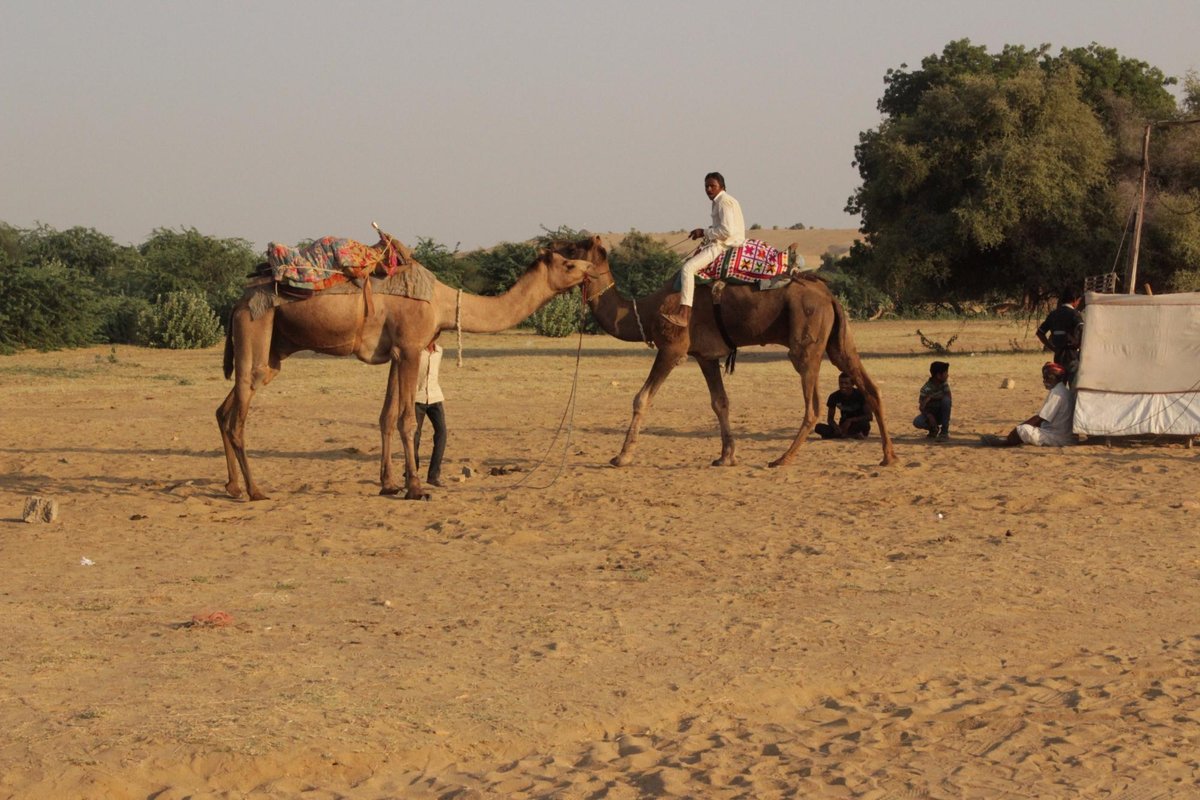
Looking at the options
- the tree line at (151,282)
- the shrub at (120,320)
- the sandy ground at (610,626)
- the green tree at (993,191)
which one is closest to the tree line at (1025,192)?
the green tree at (993,191)

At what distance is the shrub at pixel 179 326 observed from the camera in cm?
3112

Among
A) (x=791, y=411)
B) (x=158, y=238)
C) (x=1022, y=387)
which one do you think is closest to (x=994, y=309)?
(x=1022, y=387)

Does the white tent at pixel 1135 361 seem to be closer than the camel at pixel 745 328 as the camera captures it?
No

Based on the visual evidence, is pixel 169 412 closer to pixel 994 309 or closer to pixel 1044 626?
pixel 1044 626

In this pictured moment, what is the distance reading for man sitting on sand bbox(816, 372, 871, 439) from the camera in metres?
14.2

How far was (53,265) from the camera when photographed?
1265 inches

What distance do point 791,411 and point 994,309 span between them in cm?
1564

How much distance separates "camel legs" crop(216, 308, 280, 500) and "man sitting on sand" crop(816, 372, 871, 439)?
6082mm

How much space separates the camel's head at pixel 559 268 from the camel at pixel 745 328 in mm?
553

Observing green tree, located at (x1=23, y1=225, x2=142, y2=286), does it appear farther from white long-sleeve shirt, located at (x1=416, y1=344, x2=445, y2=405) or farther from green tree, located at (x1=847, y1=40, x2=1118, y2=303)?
white long-sleeve shirt, located at (x1=416, y1=344, x2=445, y2=405)

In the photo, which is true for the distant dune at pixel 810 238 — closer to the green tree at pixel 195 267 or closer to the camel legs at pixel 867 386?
the green tree at pixel 195 267

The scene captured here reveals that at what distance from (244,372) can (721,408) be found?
4412 mm

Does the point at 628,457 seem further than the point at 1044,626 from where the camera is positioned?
Yes

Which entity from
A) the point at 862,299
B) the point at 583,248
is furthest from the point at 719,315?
the point at 862,299
